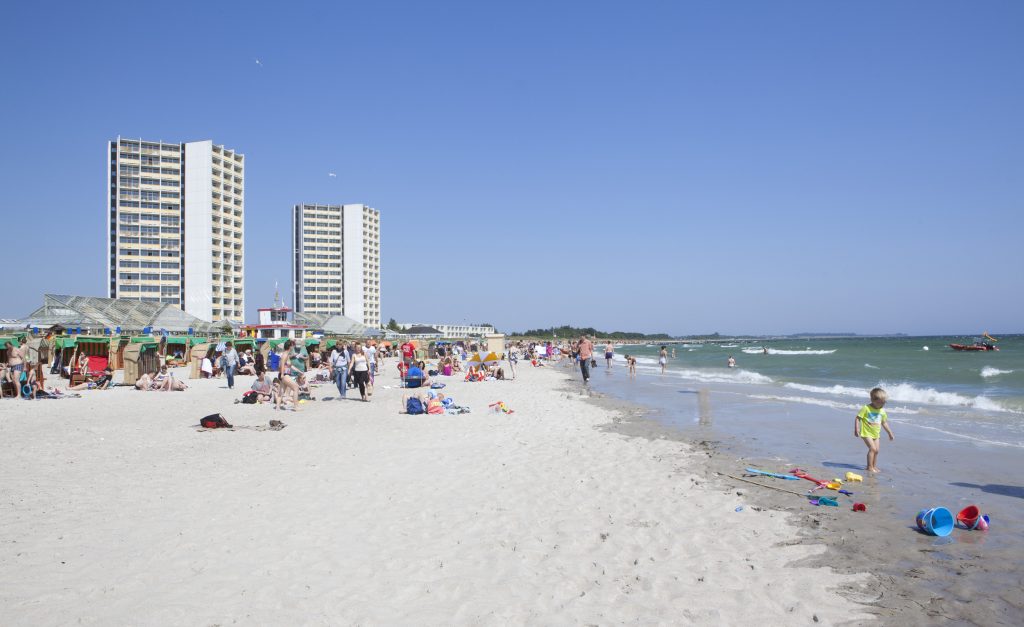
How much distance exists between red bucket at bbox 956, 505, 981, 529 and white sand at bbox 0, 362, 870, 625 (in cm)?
167

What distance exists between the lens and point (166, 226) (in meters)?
74.2

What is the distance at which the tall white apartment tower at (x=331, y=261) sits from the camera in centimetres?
10519

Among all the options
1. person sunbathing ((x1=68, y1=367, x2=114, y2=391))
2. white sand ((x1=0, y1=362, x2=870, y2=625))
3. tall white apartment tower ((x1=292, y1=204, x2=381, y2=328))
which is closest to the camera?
white sand ((x1=0, y1=362, x2=870, y2=625))

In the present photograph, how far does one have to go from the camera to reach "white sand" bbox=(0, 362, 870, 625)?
3.72m

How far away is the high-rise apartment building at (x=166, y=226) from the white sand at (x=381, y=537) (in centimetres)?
7210

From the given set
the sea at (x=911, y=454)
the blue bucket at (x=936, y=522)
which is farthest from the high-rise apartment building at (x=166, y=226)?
the blue bucket at (x=936, y=522)

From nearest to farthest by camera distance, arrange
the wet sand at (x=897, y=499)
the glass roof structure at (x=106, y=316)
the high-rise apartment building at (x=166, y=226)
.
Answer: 1. the wet sand at (x=897, y=499)
2. the glass roof structure at (x=106, y=316)
3. the high-rise apartment building at (x=166, y=226)

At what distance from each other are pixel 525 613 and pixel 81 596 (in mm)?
2708

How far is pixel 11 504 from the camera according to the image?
5.59 meters

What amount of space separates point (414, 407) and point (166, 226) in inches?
2928

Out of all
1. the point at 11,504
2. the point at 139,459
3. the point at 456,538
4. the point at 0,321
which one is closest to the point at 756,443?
the point at 456,538

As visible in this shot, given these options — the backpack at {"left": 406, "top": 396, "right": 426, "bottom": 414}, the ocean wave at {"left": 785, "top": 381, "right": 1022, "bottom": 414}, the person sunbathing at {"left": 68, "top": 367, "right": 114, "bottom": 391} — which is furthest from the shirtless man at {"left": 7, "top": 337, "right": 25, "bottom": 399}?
the ocean wave at {"left": 785, "top": 381, "right": 1022, "bottom": 414}

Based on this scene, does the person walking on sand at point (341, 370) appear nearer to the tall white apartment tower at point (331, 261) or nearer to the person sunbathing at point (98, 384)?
the person sunbathing at point (98, 384)

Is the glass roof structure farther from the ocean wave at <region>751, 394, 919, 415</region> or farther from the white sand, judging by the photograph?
the ocean wave at <region>751, 394, 919, 415</region>
